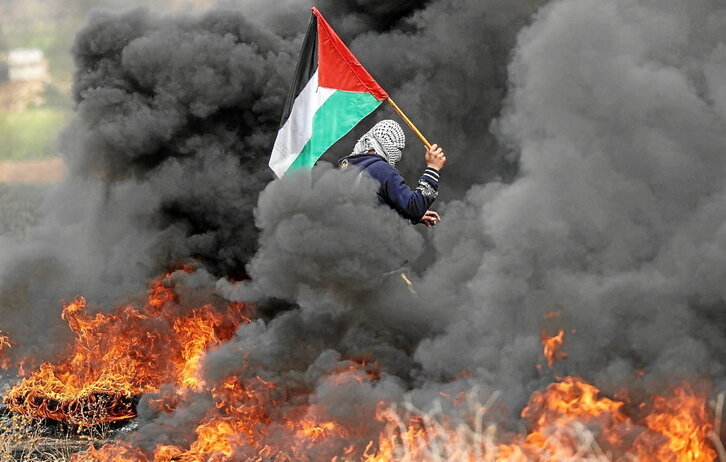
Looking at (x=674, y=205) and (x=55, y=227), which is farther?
(x=55, y=227)

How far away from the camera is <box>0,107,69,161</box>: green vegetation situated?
18125mm

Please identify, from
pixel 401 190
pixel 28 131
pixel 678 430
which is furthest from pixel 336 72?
pixel 28 131

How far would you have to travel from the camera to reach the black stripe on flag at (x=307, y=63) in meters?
7.80

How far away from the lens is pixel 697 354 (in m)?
5.50

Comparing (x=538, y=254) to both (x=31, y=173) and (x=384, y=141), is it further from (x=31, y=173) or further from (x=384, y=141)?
(x=31, y=173)

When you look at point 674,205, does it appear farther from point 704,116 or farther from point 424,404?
point 424,404

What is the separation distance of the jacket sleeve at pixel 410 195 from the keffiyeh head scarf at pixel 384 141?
13.0 inches

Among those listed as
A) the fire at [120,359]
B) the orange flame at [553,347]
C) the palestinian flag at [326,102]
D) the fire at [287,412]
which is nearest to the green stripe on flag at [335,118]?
the palestinian flag at [326,102]

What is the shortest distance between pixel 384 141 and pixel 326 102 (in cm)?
76

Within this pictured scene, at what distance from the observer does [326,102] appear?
7680 mm

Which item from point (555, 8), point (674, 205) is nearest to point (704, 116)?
point (674, 205)

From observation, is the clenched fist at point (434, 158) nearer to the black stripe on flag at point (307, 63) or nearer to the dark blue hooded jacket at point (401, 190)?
the dark blue hooded jacket at point (401, 190)

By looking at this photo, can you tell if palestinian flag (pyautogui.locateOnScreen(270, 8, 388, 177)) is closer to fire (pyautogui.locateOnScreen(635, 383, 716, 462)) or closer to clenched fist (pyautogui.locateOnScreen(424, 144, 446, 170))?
clenched fist (pyautogui.locateOnScreen(424, 144, 446, 170))

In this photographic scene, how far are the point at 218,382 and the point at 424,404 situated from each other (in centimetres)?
184
